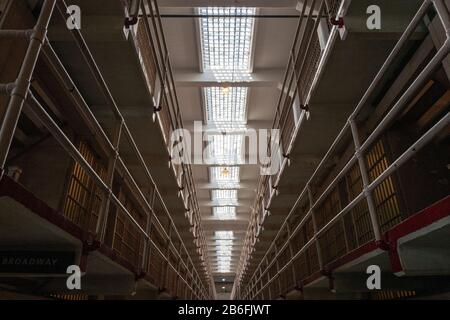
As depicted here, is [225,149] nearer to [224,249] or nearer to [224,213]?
[224,213]

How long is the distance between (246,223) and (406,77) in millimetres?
11155

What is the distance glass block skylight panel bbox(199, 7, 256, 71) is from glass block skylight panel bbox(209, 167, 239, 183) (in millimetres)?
4337

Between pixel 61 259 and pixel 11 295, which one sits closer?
pixel 61 259

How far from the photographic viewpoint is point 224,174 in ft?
36.2

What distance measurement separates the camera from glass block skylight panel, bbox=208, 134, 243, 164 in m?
9.09

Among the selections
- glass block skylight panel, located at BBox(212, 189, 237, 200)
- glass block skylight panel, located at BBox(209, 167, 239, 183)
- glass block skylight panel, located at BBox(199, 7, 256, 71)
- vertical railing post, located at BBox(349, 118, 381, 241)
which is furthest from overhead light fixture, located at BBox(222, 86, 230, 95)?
glass block skylight panel, located at BBox(212, 189, 237, 200)

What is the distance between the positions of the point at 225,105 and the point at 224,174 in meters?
3.40

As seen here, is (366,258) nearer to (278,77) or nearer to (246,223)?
(278,77)

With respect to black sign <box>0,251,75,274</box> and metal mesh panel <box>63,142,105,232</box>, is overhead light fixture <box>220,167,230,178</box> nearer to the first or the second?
metal mesh panel <box>63,142,105,232</box>

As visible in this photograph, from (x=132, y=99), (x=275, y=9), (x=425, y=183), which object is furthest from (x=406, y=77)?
(x=275, y=9)

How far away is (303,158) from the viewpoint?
16.3ft

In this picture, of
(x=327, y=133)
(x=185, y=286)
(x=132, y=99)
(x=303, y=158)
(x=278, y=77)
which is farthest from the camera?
(x=185, y=286)

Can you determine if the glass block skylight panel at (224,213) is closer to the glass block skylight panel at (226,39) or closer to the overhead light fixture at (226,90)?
the overhead light fixture at (226,90)

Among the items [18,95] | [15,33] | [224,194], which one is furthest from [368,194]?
[224,194]
